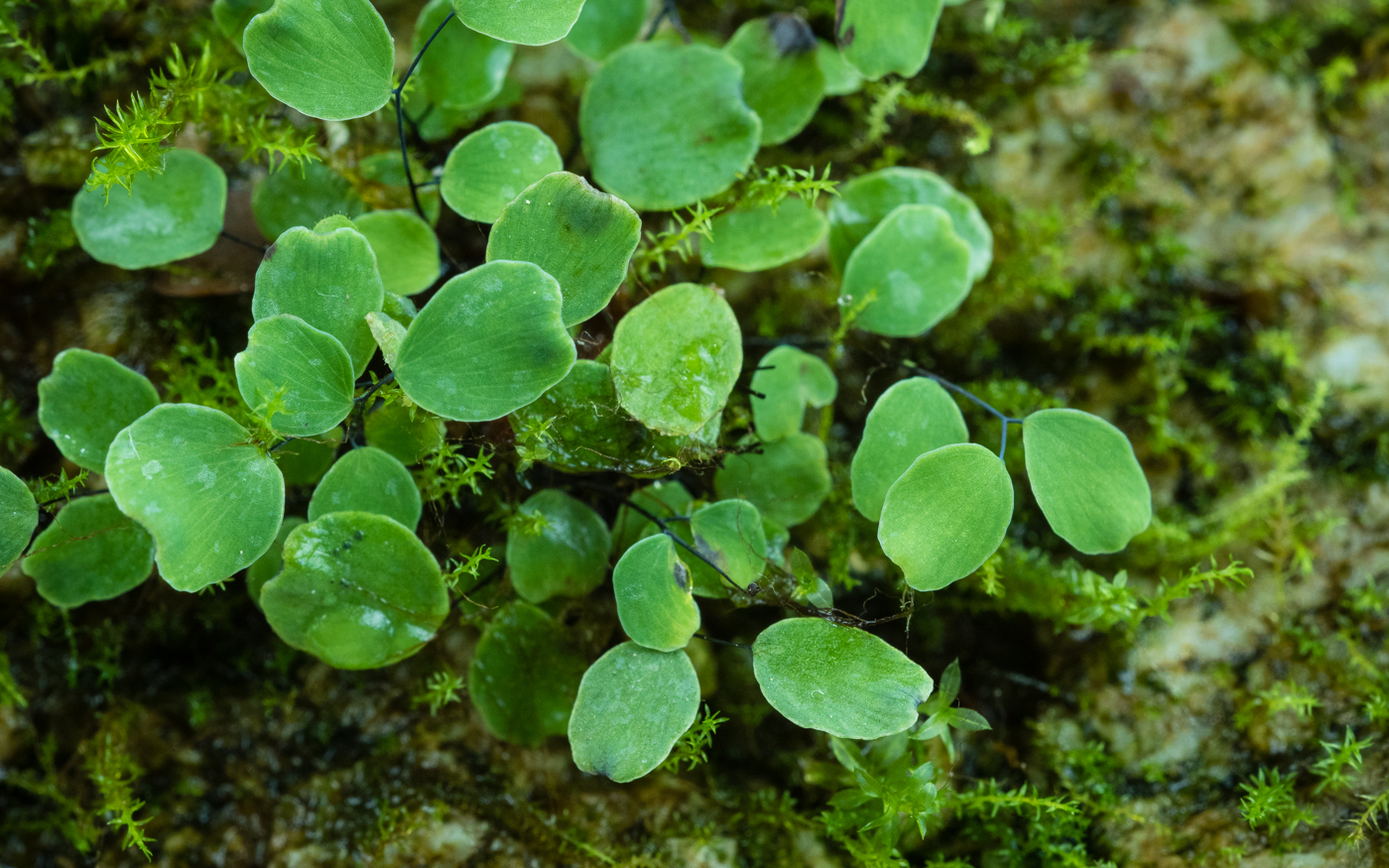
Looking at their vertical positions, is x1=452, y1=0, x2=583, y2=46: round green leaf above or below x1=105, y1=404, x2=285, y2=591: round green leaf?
above

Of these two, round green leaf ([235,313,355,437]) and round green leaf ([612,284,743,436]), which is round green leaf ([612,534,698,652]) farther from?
round green leaf ([235,313,355,437])

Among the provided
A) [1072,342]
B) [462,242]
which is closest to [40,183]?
[462,242]

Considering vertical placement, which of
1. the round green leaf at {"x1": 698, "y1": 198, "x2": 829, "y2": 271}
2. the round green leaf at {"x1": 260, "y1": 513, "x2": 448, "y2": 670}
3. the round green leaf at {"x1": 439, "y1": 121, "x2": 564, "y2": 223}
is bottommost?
the round green leaf at {"x1": 260, "y1": 513, "x2": 448, "y2": 670}

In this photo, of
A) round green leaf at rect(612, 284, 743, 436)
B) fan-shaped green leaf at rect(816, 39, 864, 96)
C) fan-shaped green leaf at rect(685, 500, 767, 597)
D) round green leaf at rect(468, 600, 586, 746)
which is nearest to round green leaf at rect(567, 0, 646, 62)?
fan-shaped green leaf at rect(816, 39, 864, 96)

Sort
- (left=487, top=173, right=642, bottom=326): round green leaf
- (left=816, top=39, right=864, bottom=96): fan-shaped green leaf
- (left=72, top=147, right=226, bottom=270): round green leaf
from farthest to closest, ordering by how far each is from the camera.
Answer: (left=816, top=39, right=864, bottom=96): fan-shaped green leaf
(left=72, top=147, right=226, bottom=270): round green leaf
(left=487, top=173, right=642, bottom=326): round green leaf

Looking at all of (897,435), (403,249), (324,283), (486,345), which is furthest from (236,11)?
(897,435)

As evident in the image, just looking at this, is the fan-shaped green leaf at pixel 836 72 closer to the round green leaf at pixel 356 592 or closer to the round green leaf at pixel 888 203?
the round green leaf at pixel 888 203
